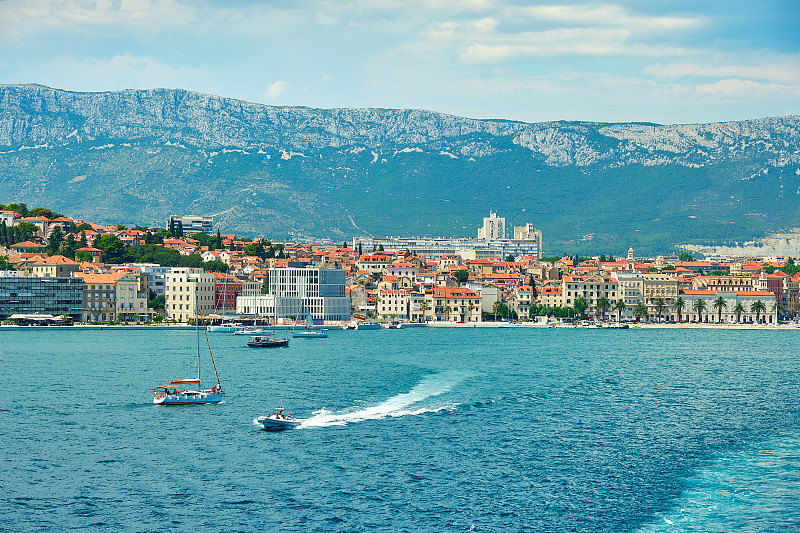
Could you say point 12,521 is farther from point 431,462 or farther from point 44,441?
point 431,462

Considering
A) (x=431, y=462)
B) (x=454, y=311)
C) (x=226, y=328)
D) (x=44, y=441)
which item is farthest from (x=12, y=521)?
(x=454, y=311)

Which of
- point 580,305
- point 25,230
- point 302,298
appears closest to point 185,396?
point 302,298

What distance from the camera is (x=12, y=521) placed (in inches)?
970

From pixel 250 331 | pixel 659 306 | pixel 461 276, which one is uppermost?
pixel 461 276

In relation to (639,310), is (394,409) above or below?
below

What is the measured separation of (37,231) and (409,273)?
5200cm

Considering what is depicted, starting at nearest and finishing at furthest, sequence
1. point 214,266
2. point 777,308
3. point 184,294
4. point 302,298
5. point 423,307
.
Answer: point 184,294, point 302,298, point 423,307, point 214,266, point 777,308

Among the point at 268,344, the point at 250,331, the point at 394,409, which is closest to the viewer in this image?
the point at 394,409

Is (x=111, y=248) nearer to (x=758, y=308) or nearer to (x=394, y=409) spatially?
(x=758, y=308)

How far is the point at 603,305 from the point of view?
408 ft

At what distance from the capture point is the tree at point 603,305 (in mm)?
124331

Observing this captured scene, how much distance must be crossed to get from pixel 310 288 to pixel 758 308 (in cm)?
5666

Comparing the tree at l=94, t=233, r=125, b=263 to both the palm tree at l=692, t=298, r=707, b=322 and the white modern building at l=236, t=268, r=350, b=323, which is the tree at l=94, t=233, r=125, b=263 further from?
the palm tree at l=692, t=298, r=707, b=322

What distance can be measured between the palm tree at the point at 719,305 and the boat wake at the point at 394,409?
8478 centimetres
